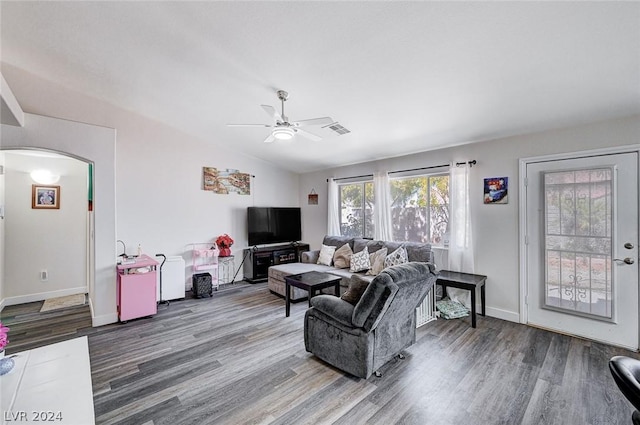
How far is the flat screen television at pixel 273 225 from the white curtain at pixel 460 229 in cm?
359

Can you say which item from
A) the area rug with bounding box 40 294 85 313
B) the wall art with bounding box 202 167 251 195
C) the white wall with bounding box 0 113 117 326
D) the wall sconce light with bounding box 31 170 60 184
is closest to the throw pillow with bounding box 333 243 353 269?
the wall art with bounding box 202 167 251 195

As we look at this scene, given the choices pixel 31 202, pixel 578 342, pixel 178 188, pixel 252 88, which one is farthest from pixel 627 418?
pixel 31 202

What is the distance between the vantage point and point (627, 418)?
6.32ft

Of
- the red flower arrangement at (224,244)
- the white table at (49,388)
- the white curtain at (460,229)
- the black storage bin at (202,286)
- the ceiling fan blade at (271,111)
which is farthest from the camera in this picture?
the red flower arrangement at (224,244)

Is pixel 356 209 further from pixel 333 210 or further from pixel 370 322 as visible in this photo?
pixel 370 322

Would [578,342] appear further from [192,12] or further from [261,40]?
[192,12]

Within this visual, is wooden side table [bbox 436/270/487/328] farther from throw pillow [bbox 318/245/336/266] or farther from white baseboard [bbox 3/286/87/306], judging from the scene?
white baseboard [bbox 3/286/87/306]

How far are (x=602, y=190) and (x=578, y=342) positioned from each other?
5.75 ft

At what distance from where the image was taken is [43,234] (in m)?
4.53

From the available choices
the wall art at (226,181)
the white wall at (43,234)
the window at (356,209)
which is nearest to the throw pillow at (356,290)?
the window at (356,209)

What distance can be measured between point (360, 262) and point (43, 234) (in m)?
5.41

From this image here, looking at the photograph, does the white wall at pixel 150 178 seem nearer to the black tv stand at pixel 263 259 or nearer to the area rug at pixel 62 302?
the black tv stand at pixel 263 259

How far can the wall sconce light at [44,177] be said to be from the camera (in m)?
4.42

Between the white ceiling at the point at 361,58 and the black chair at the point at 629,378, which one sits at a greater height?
the white ceiling at the point at 361,58
